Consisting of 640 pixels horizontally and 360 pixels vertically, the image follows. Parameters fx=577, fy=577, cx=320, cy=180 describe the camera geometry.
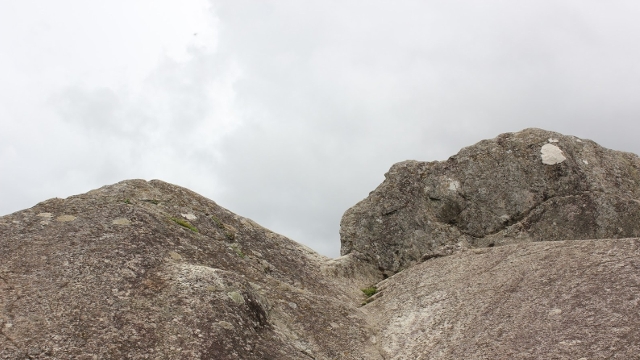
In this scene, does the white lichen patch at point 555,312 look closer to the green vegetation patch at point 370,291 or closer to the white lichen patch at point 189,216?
the green vegetation patch at point 370,291

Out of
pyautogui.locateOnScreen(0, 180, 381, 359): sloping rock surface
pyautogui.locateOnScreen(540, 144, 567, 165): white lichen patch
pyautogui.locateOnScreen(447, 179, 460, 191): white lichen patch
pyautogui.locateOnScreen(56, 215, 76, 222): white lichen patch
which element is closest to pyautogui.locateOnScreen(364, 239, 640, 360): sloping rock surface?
pyautogui.locateOnScreen(0, 180, 381, 359): sloping rock surface

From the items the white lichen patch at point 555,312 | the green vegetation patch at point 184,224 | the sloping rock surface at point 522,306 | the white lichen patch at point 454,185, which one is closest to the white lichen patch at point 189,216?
the green vegetation patch at point 184,224

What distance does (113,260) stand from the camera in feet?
49.0

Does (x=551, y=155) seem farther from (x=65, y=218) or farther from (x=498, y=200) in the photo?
(x=65, y=218)

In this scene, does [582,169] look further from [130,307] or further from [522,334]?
[130,307]

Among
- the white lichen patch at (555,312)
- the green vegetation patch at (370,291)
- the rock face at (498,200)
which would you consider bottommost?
the white lichen patch at (555,312)

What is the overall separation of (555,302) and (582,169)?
10.9 m

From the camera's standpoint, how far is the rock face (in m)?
22.3

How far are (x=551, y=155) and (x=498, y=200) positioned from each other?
9.91 ft

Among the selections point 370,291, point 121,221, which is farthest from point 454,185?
point 121,221

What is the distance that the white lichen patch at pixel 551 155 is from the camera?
78.6 feet

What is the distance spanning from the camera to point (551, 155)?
24.2m

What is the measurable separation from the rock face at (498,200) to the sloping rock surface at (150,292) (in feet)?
14.1

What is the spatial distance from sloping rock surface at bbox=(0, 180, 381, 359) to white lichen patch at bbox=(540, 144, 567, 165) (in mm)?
10357
